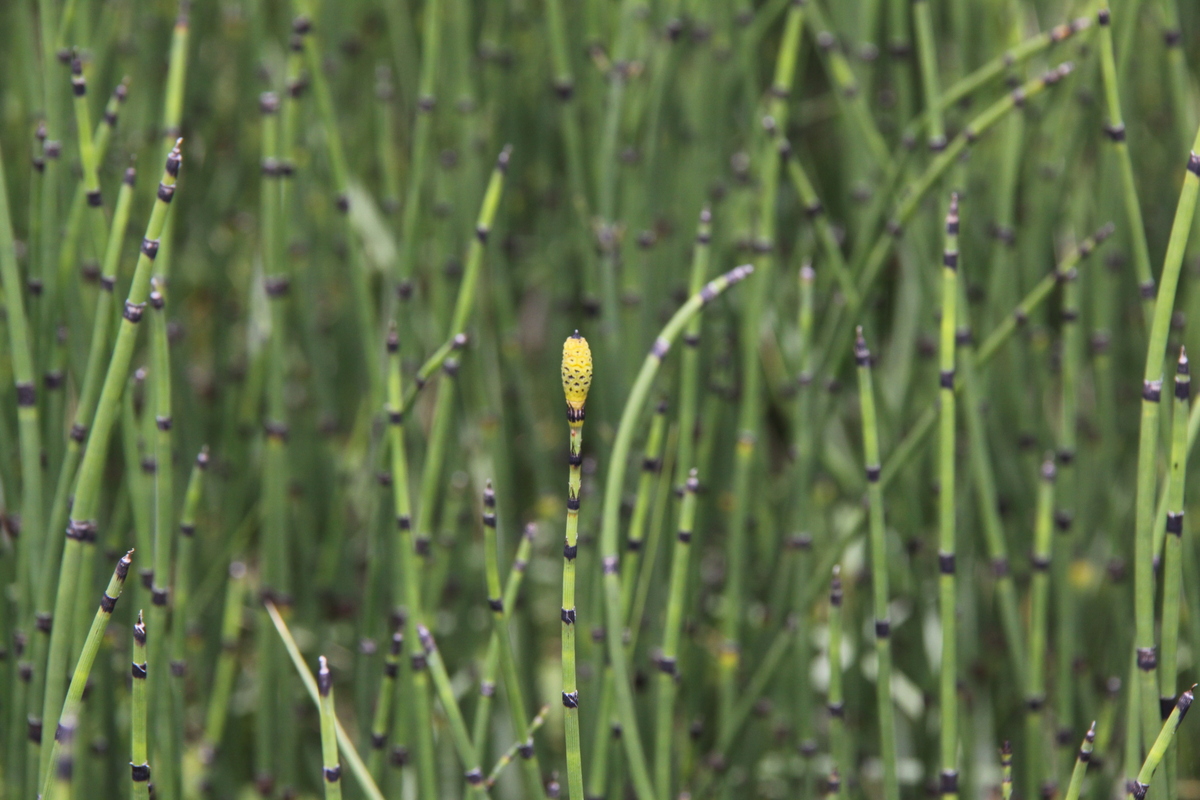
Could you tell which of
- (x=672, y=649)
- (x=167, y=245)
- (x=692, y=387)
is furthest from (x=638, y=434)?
(x=167, y=245)

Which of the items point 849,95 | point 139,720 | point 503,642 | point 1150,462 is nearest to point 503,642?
point 503,642

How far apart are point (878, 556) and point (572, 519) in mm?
294

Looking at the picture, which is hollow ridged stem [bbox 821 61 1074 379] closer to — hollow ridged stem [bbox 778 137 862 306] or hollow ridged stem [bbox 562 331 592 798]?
hollow ridged stem [bbox 778 137 862 306]

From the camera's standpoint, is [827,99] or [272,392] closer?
[272,392]

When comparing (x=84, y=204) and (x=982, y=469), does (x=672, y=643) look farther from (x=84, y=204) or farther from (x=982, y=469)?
(x=84, y=204)

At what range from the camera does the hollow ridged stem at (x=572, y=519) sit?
0.58m

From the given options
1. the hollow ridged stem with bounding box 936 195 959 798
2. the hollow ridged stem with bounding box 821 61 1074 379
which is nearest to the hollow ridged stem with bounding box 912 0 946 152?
the hollow ridged stem with bounding box 821 61 1074 379

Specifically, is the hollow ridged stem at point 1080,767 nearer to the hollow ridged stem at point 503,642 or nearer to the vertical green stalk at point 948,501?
the vertical green stalk at point 948,501

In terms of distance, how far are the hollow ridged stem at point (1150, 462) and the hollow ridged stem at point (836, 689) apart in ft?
0.69

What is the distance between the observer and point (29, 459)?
0.86 meters

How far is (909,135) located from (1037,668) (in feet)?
1.83

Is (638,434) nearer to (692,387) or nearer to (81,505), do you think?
(692,387)

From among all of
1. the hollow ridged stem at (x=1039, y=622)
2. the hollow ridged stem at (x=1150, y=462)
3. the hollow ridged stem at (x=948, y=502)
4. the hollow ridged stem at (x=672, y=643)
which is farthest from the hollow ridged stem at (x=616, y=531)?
the hollow ridged stem at (x=1039, y=622)

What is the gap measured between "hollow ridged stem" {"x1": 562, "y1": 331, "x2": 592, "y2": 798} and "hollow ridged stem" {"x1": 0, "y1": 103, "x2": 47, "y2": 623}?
47cm
